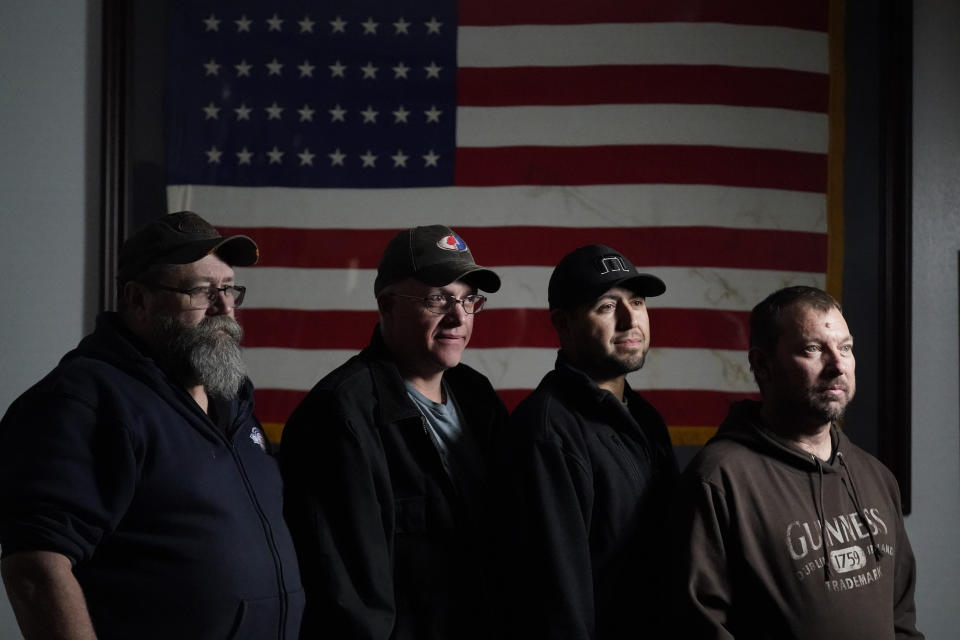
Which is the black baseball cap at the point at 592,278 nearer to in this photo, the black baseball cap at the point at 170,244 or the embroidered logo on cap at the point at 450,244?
the embroidered logo on cap at the point at 450,244

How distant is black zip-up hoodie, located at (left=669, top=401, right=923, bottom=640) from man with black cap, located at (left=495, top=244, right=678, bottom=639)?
0.40 feet

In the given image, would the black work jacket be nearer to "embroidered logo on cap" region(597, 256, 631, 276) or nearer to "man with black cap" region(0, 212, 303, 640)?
"man with black cap" region(0, 212, 303, 640)

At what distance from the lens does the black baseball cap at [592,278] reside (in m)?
2.03

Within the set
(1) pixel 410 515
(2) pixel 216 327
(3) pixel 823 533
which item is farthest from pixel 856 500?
(2) pixel 216 327

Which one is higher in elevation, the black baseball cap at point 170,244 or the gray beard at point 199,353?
the black baseball cap at point 170,244

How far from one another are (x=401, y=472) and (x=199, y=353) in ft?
1.60

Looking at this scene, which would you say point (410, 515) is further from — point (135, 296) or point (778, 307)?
point (778, 307)

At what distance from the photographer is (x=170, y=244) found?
5.89 feet

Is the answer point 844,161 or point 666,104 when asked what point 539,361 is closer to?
point 666,104

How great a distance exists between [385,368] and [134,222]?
55.6 inches

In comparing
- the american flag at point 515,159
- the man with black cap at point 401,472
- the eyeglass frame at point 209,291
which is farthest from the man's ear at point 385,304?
the american flag at point 515,159

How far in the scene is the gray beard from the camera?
1.76m

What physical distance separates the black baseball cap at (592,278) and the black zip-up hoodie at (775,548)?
16.0 inches

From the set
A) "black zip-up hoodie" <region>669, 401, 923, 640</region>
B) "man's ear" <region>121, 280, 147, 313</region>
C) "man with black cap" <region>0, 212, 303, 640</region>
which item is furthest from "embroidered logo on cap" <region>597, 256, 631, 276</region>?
"man's ear" <region>121, 280, 147, 313</region>
